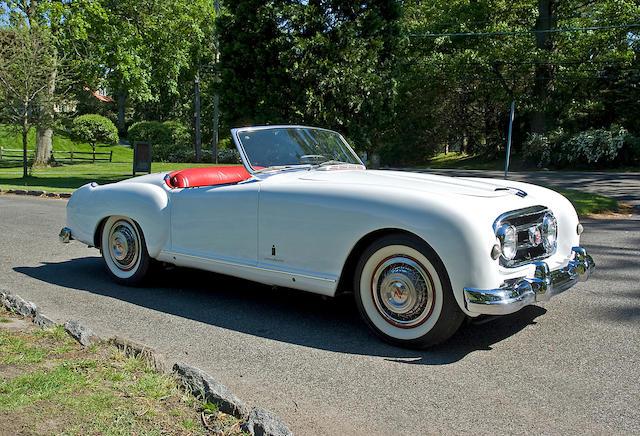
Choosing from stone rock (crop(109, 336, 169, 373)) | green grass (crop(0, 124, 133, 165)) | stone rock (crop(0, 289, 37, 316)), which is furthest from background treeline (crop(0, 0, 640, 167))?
stone rock (crop(109, 336, 169, 373))

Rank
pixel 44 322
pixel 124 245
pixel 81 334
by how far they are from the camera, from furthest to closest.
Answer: pixel 124 245 < pixel 44 322 < pixel 81 334

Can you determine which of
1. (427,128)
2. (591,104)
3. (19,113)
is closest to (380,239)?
(19,113)

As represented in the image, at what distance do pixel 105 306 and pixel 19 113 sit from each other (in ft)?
61.4

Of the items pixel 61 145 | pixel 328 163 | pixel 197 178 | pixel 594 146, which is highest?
pixel 594 146

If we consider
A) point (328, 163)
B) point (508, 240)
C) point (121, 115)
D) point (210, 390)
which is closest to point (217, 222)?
point (328, 163)

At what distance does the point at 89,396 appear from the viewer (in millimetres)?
2932

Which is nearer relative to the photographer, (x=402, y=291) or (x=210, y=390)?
(x=210, y=390)

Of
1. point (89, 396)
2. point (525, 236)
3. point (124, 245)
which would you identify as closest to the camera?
point (89, 396)

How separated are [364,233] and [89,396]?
6.40 feet

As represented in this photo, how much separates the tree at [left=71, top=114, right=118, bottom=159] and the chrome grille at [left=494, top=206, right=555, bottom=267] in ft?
139

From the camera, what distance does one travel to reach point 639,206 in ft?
44.0

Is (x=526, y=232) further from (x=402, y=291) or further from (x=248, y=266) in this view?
(x=248, y=266)

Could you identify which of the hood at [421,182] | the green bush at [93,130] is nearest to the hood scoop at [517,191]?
the hood at [421,182]

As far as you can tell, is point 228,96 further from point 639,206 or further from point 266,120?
point 639,206
